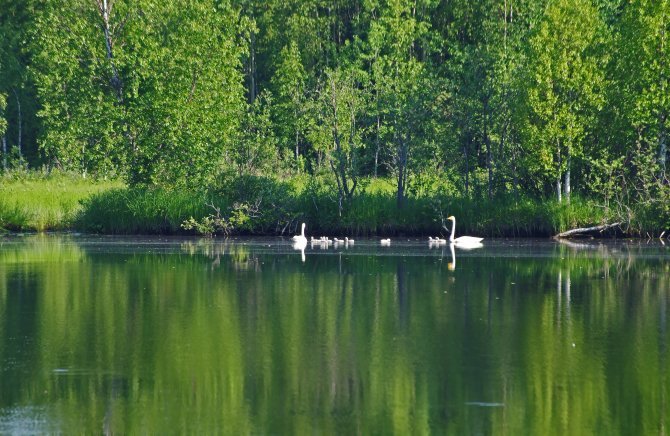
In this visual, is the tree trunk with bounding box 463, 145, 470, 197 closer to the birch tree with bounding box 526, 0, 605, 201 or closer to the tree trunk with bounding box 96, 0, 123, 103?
the birch tree with bounding box 526, 0, 605, 201

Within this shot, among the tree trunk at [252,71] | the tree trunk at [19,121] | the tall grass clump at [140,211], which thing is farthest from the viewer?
the tree trunk at [252,71]

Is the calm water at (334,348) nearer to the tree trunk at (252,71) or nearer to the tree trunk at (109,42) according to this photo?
the tree trunk at (109,42)

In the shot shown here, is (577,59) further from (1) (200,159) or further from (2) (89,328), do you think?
(2) (89,328)

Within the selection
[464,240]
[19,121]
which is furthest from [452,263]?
[19,121]

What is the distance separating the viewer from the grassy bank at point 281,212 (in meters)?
38.9

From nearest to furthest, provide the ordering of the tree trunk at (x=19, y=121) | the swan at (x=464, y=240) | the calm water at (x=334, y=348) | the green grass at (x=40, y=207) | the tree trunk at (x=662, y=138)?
the calm water at (x=334, y=348)
the swan at (x=464, y=240)
the tree trunk at (x=662, y=138)
the green grass at (x=40, y=207)
the tree trunk at (x=19, y=121)

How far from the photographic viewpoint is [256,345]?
16484 millimetres

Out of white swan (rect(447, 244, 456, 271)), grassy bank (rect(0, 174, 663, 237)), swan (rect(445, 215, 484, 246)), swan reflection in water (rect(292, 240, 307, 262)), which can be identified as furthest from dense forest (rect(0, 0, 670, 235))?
white swan (rect(447, 244, 456, 271))

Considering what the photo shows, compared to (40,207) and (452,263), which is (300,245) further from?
(40,207)

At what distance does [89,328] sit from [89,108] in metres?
27.0

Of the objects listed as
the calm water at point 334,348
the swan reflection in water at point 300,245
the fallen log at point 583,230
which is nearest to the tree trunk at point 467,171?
the fallen log at point 583,230

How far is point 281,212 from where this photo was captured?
40.1 metres

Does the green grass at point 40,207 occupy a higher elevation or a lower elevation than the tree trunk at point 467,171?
lower

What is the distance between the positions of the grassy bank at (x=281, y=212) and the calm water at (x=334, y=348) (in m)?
10.2
